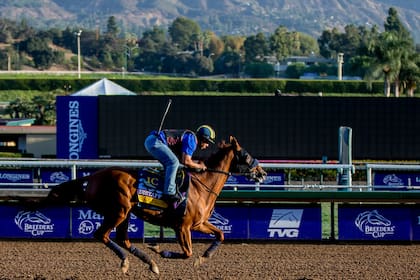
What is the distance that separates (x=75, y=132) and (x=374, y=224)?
16.0m

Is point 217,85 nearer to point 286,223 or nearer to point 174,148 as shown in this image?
point 286,223

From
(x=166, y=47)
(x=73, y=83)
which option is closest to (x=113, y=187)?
(x=73, y=83)

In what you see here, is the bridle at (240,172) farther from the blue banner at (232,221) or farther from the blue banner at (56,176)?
the blue banner at (56,176)

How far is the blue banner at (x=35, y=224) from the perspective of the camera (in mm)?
15922

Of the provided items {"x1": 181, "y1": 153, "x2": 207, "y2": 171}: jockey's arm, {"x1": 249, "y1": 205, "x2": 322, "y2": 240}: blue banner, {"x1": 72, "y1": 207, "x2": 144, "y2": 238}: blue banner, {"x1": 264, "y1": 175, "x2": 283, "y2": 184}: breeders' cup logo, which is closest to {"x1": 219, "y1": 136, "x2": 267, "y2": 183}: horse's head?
{"x1": 181, "y1": 153, "x2": 207, "y2": 171}: jockey's arm

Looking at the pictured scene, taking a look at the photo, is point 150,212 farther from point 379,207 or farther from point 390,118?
point 390,118

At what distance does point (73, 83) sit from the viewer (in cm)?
7550

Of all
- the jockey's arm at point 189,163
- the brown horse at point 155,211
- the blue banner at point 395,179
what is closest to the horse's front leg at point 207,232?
the brown horse at point 155,211

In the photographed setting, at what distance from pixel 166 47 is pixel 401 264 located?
16986 cm

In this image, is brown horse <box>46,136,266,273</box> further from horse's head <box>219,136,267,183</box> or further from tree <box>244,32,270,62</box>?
tree <box>244,32,270,62</box>

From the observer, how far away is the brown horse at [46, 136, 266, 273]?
37.6ft

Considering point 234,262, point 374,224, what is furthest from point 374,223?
point 234,262

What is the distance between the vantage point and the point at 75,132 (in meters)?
30.2

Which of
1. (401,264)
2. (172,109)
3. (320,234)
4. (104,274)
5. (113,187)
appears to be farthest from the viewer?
(172,109)
